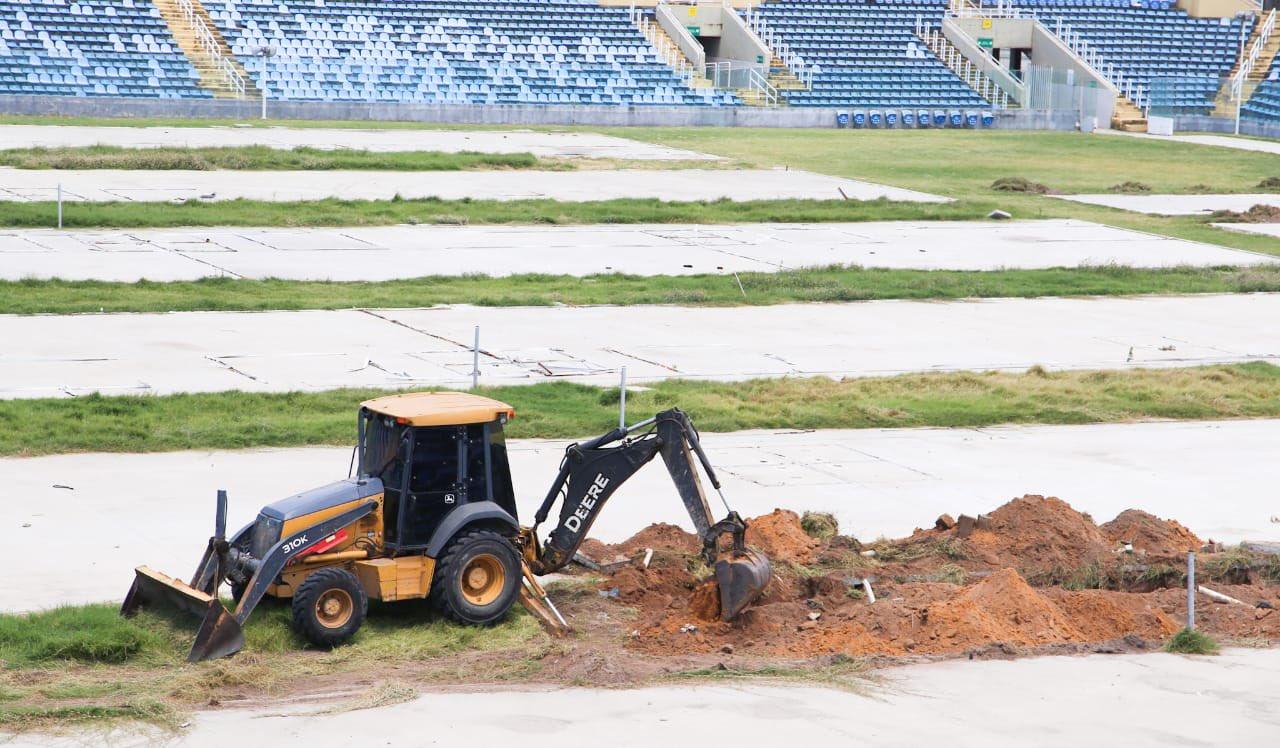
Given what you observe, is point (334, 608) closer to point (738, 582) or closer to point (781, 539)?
point (738, 582)

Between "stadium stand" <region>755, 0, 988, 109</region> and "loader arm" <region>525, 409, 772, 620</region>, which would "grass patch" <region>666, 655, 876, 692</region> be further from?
"stadium stand" <region>755, 0, 988, 109</region>

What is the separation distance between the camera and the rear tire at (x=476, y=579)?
42.4 feet

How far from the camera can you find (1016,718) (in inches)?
461

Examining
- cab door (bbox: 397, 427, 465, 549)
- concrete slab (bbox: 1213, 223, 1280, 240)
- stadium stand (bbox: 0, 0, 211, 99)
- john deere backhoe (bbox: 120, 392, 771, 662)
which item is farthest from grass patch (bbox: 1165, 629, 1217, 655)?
stadium stand (bbox: 0, 0, 211, 99)

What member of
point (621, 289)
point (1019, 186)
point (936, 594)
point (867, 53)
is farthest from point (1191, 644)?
point (867, 53)

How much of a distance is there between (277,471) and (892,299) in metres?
16.0

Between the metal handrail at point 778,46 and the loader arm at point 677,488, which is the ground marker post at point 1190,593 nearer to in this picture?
the loader arm at point 677,488

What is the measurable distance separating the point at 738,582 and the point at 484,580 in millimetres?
1906

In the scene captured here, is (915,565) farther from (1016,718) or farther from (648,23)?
(648,23)

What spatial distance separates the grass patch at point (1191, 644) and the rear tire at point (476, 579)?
4.93 metres

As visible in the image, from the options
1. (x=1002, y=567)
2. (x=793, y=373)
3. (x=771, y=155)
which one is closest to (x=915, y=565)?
(x=1002, y=567)

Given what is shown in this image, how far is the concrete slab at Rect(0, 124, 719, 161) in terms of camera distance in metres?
53.5

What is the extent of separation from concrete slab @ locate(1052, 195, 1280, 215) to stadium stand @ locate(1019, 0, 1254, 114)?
28899 millimetres

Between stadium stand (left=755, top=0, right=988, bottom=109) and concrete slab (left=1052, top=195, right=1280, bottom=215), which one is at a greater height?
stadium stand (left=755, top=0, right=988, bottom=109)
